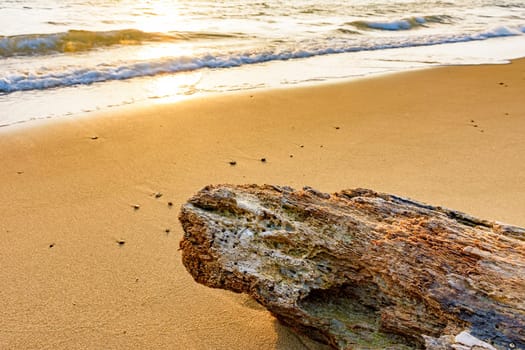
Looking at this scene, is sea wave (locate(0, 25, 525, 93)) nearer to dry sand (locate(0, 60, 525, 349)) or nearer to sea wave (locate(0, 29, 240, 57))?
sea wave (locate(0, 29, 240, 57))

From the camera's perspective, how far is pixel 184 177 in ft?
14.0

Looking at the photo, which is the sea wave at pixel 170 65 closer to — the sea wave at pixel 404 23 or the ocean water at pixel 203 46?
the ocean water at pixel 203 46

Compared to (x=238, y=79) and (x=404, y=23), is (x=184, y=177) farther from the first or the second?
(x=404, y=23)

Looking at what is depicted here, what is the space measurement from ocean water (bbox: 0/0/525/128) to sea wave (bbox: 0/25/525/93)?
19mm

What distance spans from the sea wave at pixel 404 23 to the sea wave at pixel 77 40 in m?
4.13

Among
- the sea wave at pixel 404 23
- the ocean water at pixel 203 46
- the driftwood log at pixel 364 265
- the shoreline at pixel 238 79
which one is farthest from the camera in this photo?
the sea wave at pixel 404 23

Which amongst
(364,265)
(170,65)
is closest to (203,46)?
(170,65)

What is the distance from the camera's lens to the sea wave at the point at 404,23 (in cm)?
1391

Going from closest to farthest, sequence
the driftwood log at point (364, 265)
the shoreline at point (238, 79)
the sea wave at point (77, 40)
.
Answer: the driftwood log at point (364, 265) < the shoreline at point (238, 79) < the sea wave at point (77, 40)

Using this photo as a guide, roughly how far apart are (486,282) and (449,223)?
0.40 m

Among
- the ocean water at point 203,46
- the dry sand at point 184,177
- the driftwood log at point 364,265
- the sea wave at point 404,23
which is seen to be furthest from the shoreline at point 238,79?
the driftwood log at point 364,265

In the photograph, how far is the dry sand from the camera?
2.53 m

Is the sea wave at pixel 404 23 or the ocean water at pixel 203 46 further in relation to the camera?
the sea wave at pixel 404 23

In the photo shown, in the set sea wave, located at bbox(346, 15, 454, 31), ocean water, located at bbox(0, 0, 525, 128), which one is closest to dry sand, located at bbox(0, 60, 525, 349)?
ocean water, located at bbox(0, 0, 525, 128)
